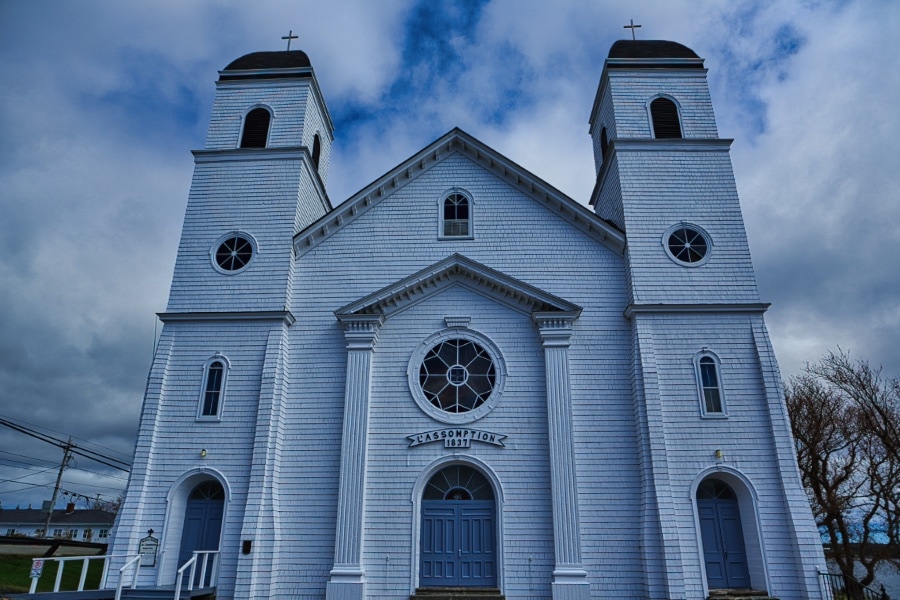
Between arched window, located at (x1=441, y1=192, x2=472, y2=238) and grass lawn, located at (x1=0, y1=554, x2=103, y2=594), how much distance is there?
42.8 feet

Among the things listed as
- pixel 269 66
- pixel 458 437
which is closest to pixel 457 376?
pixel 458 437

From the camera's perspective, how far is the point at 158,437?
14297 millimetres

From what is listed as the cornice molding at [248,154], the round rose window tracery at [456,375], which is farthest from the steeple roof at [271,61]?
the round rose window tracery at [456,375]

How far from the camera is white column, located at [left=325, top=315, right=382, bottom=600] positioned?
1280 cm

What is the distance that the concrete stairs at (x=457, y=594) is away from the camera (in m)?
12.5

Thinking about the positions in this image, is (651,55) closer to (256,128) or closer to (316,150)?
(316,150)

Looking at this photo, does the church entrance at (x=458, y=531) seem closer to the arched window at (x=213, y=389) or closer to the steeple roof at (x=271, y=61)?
the arched window at (x=213, y=389)

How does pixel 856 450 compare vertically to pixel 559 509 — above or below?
above

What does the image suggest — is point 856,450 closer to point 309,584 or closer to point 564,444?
point 564,444

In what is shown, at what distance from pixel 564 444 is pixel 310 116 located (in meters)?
12.4

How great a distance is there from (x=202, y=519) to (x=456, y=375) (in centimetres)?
688

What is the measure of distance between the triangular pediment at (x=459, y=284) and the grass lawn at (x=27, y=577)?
10.3 m

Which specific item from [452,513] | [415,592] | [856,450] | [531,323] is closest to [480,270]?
[531,323]

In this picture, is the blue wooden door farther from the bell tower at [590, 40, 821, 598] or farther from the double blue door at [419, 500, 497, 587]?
the double blue door at [419, 500, 497, 587]
